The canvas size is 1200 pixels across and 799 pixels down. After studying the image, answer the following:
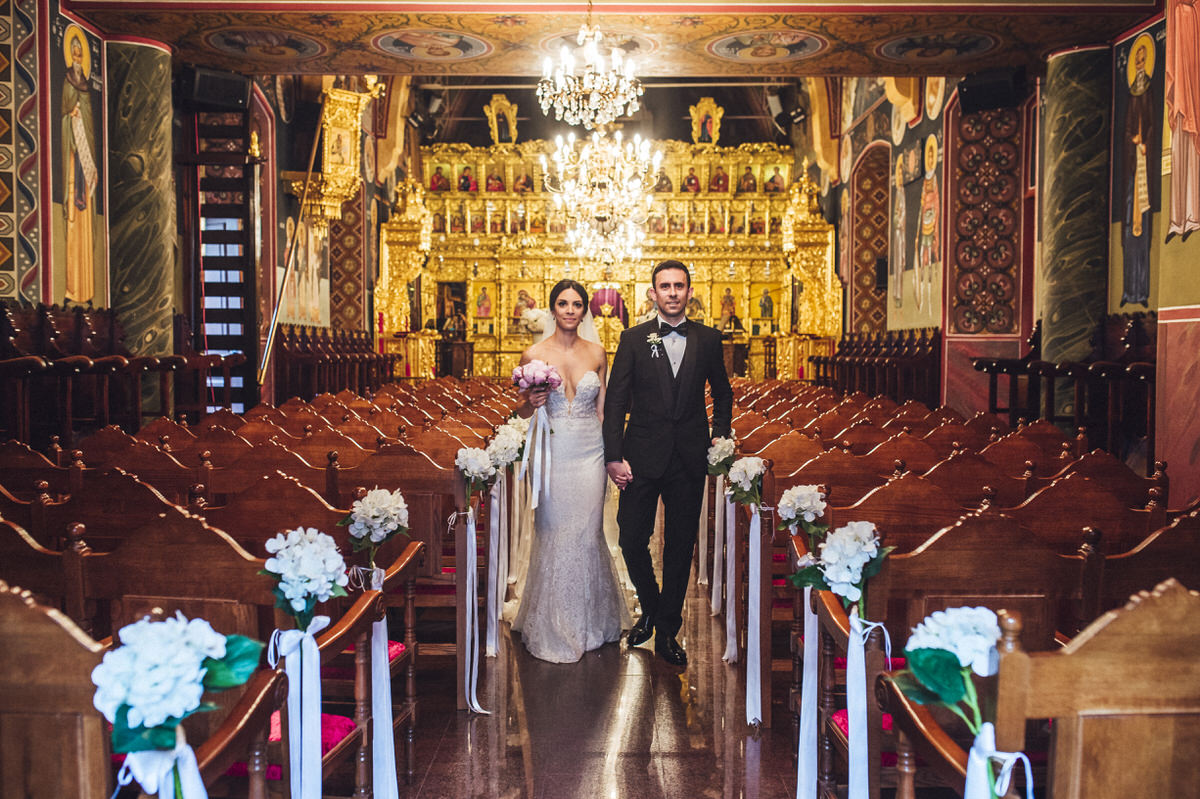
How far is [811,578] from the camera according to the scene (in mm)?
2492

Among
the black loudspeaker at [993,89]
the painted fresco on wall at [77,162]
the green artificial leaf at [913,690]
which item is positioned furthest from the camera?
the black loudspeaker at [993,89]

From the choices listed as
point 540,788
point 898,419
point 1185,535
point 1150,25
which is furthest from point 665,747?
point 1150,25

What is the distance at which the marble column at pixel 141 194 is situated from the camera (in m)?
10.3

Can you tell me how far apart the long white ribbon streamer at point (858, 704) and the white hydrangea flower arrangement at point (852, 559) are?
0.21 feet

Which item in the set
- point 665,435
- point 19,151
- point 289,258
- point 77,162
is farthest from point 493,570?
point 289,258

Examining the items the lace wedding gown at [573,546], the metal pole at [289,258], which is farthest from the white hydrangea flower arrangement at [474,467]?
the metal pole at [289,258]

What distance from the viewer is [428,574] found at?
4.16 m

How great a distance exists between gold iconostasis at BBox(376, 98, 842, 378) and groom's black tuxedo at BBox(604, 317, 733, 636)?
2202 cm

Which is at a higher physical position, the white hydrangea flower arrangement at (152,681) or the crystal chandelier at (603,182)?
the crystal chandelier at (603,182)

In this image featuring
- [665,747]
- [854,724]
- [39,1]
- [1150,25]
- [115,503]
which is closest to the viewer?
[854,724]

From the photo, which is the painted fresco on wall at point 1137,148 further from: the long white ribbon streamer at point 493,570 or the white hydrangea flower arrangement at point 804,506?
the white hydrangea flower arrangement at point 804,506

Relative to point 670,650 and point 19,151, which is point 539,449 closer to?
point 670,650

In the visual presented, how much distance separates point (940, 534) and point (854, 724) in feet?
1.70

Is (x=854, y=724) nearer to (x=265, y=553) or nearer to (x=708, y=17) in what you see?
(x=265, y=553)
